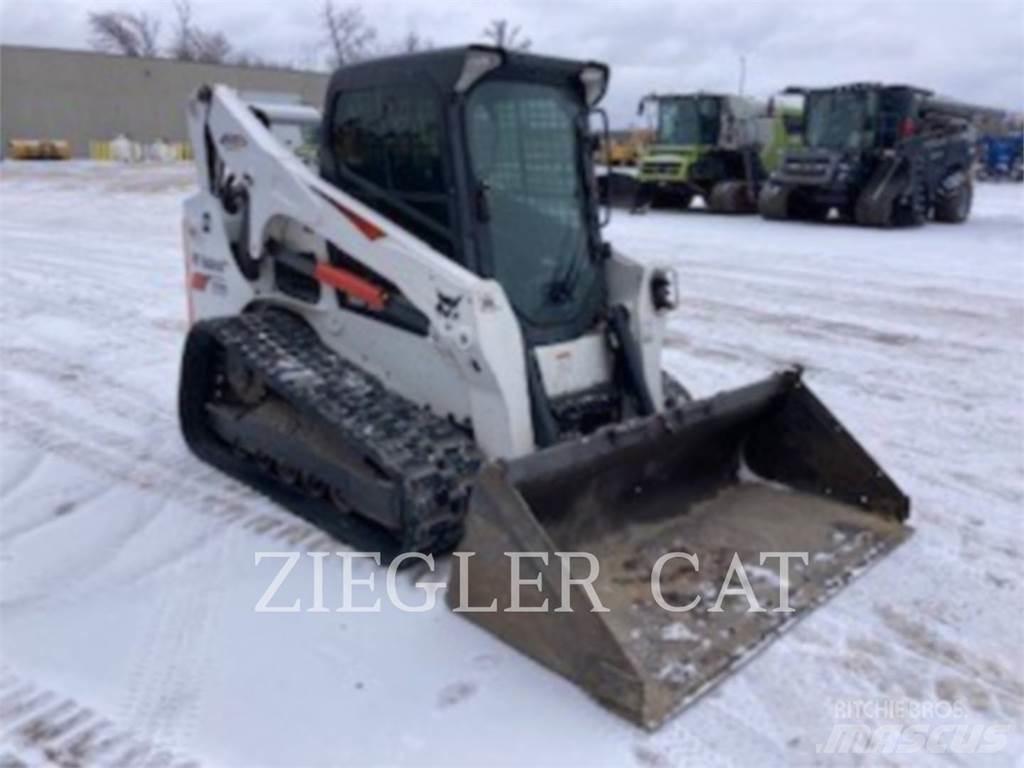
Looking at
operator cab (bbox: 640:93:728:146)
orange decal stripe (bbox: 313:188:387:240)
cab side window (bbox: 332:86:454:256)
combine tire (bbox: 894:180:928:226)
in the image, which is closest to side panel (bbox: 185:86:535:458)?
orange decal stripe (bbox: 313:188:387:240)

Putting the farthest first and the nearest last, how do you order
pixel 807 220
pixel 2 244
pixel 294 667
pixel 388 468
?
pixel 807 220
pixel 2 244
pixel 388 468
pixel 294 667

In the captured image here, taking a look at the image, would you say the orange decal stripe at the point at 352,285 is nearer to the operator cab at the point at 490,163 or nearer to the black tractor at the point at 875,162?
the operator cab at the point at 490,163

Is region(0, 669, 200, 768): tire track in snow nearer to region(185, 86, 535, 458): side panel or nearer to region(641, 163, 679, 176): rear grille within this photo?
region(185, 86, 535, 458): side panel

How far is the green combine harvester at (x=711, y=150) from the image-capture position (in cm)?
2023

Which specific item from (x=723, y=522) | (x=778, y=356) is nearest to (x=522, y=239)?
(x=723, y=522)

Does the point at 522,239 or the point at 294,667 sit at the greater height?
the point at 522,239

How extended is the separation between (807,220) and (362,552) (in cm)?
1637

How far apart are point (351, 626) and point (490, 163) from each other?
6.26 ft

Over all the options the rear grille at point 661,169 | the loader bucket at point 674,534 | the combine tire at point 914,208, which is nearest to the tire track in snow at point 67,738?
the loader bucket at point 674,534

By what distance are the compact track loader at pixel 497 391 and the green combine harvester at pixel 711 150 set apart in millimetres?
16184

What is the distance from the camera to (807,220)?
18.5 m

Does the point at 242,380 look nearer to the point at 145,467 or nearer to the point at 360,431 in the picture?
the point at 145,467

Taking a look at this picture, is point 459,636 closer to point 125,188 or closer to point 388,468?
point 388,468

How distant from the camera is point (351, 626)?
331 centimetres
